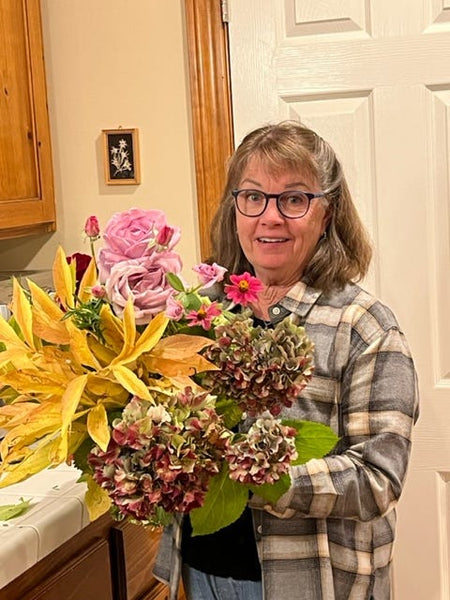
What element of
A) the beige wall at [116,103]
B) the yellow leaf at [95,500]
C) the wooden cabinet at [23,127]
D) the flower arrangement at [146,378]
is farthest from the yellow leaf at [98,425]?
the beige wall at [116,103]

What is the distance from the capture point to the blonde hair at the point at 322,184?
1479 mm

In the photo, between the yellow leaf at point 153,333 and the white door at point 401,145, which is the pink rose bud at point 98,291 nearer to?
the yellow leaf at point 153,333

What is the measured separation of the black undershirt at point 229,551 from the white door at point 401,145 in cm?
95

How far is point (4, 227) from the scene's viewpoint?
2.27m

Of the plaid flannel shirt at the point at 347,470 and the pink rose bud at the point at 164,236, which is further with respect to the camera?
the plaid flannel shirt at the point at 347,470

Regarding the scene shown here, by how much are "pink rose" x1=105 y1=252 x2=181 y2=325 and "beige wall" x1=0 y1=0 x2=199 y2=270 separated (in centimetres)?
138

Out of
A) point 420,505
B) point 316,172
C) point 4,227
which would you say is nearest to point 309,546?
point 316,172

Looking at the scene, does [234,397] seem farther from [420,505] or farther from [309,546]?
[420,505]

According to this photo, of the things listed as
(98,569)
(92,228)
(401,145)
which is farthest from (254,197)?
(401,145)

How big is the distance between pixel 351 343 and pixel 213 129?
1089 mm

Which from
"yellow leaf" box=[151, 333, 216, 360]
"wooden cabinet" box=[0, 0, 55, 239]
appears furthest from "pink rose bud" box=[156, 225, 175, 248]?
"wooden cabinet" box=[0, 0, 55, 239]

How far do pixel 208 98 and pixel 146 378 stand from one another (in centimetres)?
141

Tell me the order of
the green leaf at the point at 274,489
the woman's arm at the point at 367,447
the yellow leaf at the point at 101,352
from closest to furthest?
the yellow leaf at the point at 101,352 → the green leaf at the point at 274,489 → the woman's arm at the point at 367,447

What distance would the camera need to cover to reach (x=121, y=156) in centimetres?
247
